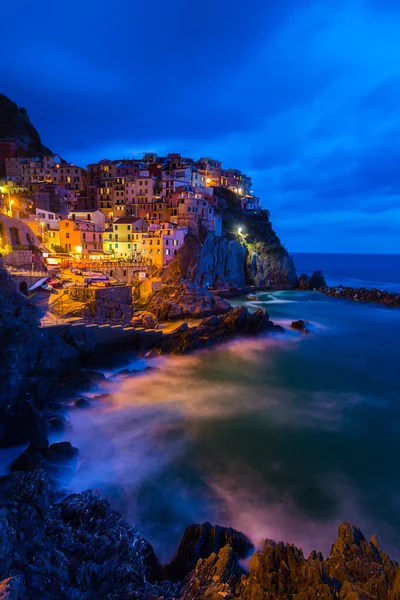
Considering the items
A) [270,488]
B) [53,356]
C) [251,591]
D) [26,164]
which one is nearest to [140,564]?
[251,591]

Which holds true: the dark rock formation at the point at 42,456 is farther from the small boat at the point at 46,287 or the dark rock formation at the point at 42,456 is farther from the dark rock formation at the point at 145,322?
the small boat at the point at 46,287

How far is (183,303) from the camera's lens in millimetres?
40094

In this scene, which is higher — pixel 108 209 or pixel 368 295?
pixel 108 209

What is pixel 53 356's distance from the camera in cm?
2134

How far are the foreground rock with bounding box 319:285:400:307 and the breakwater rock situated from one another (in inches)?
2305

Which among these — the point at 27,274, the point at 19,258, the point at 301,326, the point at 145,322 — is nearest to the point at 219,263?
the point at 301,326

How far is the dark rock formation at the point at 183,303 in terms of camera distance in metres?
38.7

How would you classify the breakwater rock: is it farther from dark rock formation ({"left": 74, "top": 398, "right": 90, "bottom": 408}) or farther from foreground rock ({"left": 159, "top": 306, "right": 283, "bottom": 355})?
foreground rock ({"left": 159, "top": 306, "right": 283, "bottom": 355})

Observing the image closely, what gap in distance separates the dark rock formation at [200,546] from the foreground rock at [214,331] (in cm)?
1935

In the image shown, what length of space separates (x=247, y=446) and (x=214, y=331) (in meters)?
18.0

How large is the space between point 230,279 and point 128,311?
31356 millimetres

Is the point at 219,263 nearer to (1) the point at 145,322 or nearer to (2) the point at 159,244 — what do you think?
(2) the point at 159,244

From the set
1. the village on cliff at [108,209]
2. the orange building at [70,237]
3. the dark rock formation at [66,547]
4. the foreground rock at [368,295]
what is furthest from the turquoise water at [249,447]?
the foreground rock at [368,295]

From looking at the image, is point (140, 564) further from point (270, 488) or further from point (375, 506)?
point (375, 506)
